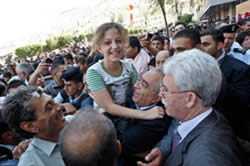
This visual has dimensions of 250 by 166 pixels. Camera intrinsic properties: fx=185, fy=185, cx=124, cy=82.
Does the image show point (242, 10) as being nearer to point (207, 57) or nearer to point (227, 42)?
point (227, 42)

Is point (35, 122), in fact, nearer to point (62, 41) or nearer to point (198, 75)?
point (198, 75)

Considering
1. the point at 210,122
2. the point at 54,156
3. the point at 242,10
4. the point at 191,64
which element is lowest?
the point at 54,156

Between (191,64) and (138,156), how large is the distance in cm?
105

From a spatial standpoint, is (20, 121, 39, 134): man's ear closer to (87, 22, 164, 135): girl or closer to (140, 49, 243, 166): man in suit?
(87, 22, 164, 135): girl

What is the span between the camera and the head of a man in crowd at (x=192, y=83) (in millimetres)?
1277

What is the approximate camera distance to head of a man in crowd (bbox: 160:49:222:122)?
4.19ft

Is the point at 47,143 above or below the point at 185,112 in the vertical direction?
below

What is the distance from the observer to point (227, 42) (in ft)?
13.3

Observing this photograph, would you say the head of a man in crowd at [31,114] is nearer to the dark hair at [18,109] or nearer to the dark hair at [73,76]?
the dark hair at [18,109]

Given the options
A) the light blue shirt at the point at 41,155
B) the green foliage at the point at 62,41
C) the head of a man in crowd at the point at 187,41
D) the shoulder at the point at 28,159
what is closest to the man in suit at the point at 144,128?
the light blue shirt at the point at 41,155

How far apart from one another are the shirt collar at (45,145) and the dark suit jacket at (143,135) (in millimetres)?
632

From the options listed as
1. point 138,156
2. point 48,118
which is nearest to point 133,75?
point 138,156

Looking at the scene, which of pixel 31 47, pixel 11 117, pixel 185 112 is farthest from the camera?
pixel 31 47

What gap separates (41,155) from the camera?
150 centimetres
